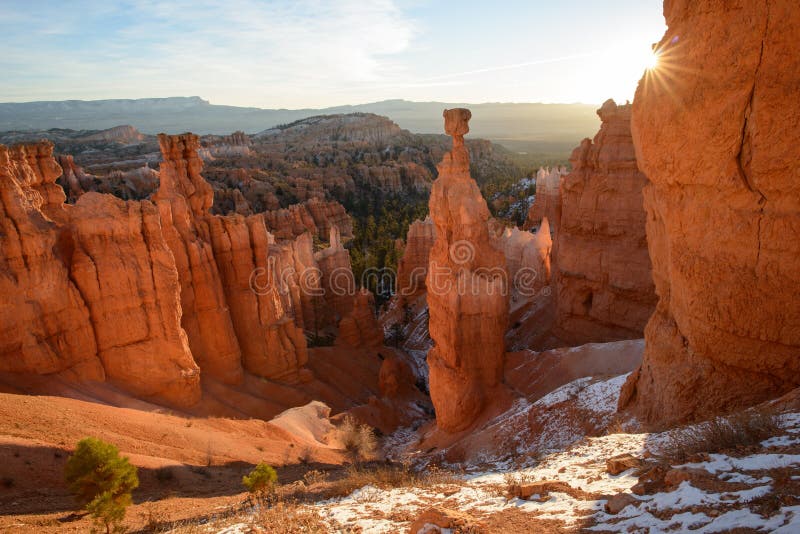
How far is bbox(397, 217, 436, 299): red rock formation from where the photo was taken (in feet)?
111

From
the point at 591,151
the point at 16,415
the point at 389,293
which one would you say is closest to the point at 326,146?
the point at 389,293

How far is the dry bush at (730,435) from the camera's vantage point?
16.3ft

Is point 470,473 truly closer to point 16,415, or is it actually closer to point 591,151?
point 16,415

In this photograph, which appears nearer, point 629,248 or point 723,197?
point 723,197

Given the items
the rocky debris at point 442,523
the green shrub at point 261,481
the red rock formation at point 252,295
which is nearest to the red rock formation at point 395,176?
the red rock formation at point 252,295

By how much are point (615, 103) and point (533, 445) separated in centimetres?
1326

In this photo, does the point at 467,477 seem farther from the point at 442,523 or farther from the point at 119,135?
the point at 119,135

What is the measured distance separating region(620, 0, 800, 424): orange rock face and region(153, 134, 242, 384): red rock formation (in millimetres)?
14318

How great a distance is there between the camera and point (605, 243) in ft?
60.3

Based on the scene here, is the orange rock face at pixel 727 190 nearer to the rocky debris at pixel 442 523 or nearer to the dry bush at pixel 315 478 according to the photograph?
the rocky debris at pixel 442 523

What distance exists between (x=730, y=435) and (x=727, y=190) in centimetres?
315

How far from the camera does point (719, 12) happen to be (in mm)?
6070

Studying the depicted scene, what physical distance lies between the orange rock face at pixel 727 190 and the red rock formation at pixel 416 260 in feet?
84.8

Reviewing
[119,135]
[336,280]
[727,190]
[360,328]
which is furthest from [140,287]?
[119,135]
